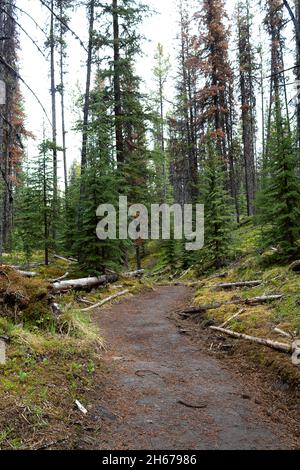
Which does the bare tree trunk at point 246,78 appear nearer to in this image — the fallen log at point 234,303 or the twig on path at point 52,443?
the fallen log at point 234,303

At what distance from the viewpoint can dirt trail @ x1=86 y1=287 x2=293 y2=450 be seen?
429 centimetres

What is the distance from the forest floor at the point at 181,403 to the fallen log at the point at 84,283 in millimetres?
3941

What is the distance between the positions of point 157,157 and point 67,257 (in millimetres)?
7729

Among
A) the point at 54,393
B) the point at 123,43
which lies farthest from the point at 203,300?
the point at 123,43

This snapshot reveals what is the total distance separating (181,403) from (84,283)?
8334mm

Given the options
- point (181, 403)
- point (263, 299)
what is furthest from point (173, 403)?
point (263, 299)

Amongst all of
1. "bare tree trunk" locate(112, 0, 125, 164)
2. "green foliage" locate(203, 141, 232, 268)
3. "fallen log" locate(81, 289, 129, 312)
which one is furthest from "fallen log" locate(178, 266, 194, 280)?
"bare tree trunk" locate(112, 0, 125, 164)

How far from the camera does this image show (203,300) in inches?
463

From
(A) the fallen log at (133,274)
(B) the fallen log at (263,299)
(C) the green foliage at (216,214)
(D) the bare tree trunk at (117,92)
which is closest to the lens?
(B) the fallen log at (263,299)

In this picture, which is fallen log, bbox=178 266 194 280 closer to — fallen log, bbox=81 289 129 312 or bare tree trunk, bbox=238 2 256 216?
fallen log, bbox=81 289 129 312

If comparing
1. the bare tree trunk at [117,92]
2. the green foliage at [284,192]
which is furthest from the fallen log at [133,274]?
the green foliage at [284,192]

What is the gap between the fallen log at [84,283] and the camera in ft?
38.7
